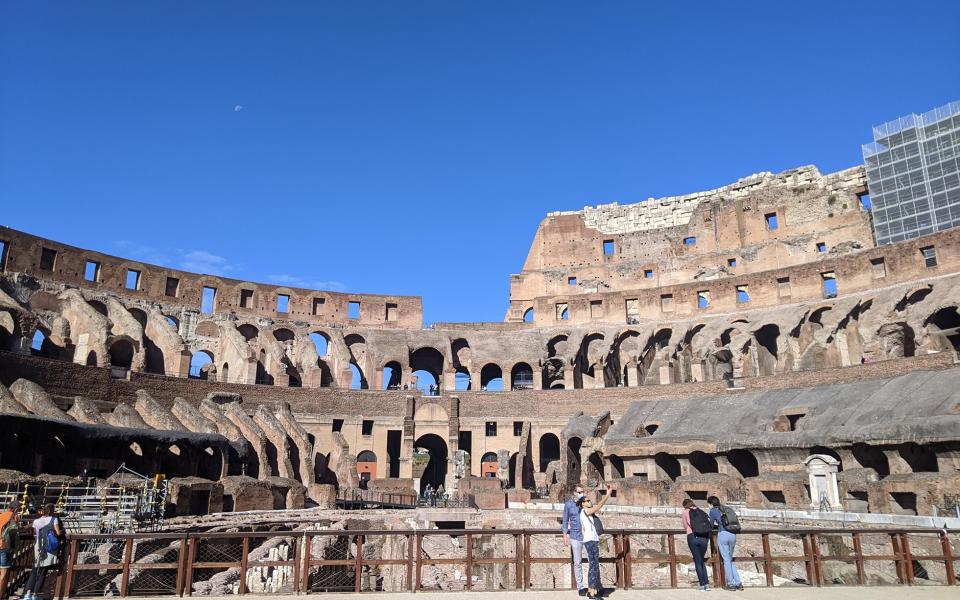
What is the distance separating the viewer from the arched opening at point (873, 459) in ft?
79.1

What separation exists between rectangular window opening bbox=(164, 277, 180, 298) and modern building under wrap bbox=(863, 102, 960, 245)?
43.4 m

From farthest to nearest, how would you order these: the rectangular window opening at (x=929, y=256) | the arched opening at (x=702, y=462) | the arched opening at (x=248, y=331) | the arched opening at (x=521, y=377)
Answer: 1. the arched opening at (x=521, y=377)
2. the arched opening at (x=248, y=331)
3. the rectangular window opening at (x=929, y=256)
4. the arched opening at (x=702, y=462)

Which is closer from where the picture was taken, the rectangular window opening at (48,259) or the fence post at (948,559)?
the fence post at (948,559)

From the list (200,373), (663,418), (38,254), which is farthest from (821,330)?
(38,254)

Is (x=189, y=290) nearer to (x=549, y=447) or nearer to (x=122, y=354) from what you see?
(x=122, y=354)

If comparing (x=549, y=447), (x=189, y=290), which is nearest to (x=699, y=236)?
(x=549, y=447)

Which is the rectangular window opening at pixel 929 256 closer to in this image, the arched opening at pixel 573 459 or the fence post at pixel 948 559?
the arched opening at pixel 573 459

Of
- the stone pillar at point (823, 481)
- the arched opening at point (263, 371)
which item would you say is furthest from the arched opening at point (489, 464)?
the stone pillar at point (823, 481)

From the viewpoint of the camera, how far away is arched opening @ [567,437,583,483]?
34.3 m

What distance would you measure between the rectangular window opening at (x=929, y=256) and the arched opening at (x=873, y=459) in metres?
17.9

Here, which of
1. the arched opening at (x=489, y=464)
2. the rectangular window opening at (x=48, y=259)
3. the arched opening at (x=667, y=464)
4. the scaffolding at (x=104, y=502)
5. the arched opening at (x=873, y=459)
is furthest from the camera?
the arched opening at (x=489, y=464)

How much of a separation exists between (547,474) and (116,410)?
1932cm

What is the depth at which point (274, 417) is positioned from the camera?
1378 inches

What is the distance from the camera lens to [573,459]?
35375 mm
